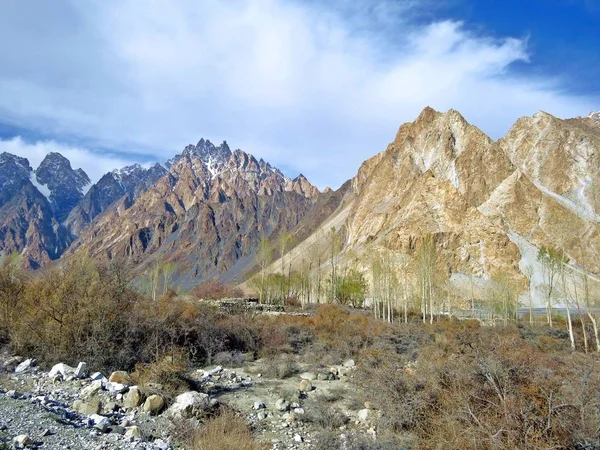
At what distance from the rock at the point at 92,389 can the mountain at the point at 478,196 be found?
215 feet

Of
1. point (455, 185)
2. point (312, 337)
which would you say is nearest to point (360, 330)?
point (312, 337)

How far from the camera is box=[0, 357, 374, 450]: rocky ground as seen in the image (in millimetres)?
7539

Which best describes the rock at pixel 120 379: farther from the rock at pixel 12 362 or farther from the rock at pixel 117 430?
the rock at pixel 12 362

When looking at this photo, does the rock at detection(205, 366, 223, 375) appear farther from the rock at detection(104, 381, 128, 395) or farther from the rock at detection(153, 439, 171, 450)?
the rock at detection(153, 439, 171, 450)

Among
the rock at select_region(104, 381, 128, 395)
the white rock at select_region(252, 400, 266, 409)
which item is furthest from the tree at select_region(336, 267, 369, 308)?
the rock at select_region(104, 381, 128, 395)

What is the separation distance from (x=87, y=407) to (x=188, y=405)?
217 cm

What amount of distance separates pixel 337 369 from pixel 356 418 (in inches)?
249

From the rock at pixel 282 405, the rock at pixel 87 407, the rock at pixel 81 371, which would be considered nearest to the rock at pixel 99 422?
the rock at pixel 87 407

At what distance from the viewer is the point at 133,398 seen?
9562mm

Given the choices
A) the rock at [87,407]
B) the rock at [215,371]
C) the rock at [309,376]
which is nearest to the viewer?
the rock at [87,407]

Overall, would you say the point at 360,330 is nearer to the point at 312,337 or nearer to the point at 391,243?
the point at 312,337

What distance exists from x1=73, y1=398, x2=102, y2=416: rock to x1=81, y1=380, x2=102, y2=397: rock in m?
0.40

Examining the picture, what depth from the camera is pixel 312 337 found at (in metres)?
23.9

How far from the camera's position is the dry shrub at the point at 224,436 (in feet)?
23.2
